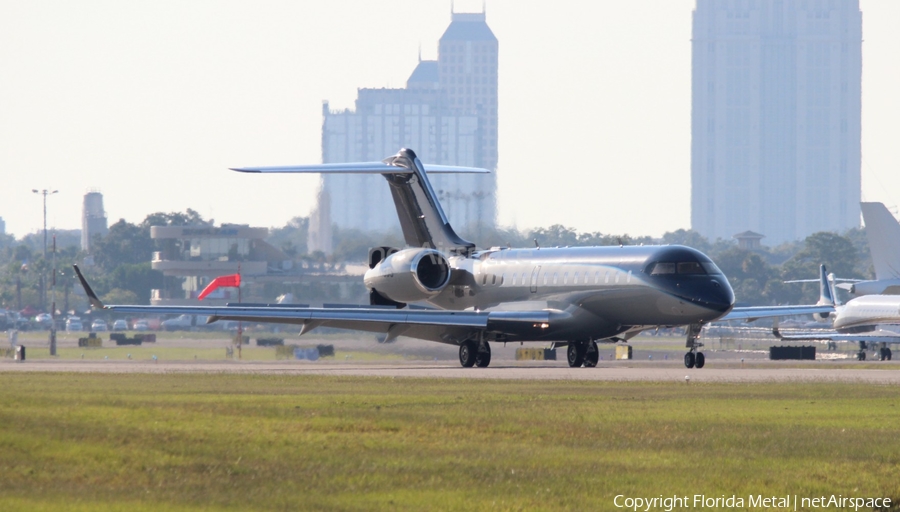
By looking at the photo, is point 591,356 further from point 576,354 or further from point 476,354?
point 476,354

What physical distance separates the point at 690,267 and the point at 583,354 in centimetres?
616

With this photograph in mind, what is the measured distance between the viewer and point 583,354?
49906 millimetres

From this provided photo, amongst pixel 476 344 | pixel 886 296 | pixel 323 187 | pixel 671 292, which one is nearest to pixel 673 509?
pixel 671 292

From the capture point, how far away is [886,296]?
7712 cm

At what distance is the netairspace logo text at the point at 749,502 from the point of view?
54.4 ft

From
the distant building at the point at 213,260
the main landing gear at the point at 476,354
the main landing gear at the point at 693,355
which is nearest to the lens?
the main landing gear at the point at 693,355

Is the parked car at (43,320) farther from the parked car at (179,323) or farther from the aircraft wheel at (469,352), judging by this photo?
the aircraft wheel at (469,352)

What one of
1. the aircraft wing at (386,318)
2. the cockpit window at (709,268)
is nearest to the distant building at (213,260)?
the aircraft wing at (386,318)

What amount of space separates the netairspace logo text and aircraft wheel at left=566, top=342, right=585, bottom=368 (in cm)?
3197

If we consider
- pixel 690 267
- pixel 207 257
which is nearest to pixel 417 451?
pixel 690 267

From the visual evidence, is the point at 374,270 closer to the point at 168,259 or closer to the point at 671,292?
the point at 671,292

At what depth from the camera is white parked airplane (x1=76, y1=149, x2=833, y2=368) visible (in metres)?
45.4

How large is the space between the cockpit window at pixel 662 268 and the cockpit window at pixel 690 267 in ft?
0.81

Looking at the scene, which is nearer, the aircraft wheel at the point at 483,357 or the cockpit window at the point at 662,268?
the cockpit window at the point at 662,268
